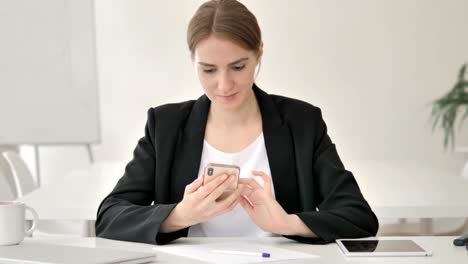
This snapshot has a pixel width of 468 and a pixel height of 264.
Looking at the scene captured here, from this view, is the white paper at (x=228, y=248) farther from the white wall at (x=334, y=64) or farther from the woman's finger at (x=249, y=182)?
the white wall at (x=334, y=64)

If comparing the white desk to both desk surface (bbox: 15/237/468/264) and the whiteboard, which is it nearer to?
desk surface (bbox: 15/237/468/264)

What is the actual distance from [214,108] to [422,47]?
4.83m

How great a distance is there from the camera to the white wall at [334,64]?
6.60 metres

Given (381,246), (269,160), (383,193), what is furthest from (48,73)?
(381,246)

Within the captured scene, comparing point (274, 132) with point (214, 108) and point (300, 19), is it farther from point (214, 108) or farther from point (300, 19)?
point (300, 19)

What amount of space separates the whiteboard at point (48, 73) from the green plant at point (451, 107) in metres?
2.95

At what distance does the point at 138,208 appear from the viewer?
6.15 ft

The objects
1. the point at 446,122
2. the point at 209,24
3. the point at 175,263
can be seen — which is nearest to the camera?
the point at 175,263

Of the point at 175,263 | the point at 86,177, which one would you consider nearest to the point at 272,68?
the point at 86,177

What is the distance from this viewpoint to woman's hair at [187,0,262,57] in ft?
6.36

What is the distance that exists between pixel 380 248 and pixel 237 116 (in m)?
0.71

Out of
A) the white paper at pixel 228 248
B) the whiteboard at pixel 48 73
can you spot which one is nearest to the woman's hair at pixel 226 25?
the white paper at pixel 228 248

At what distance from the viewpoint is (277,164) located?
205 centimetres

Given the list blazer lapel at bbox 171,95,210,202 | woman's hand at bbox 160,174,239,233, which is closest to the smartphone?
woman's hand at bbox 160,174,239,233
